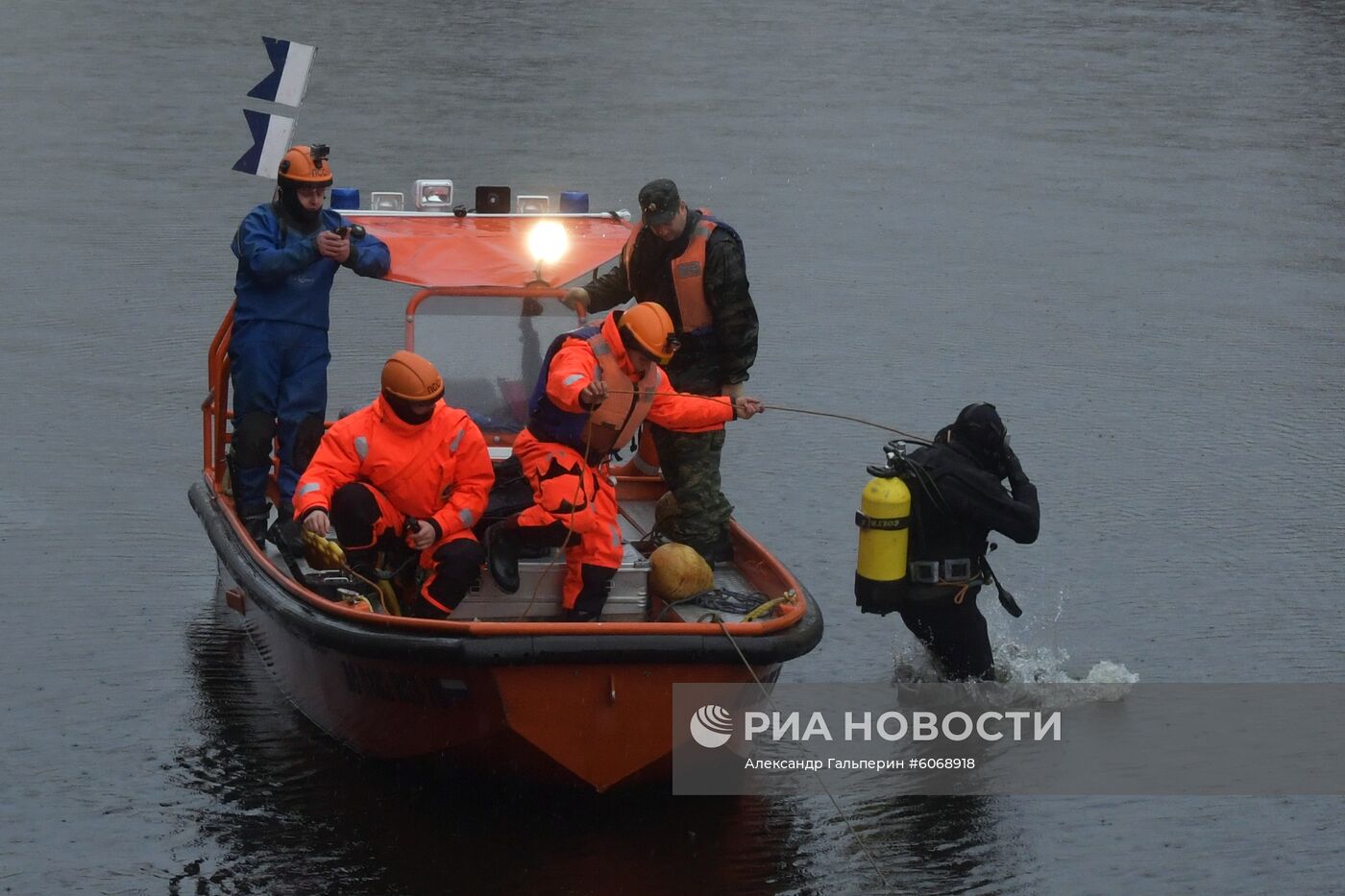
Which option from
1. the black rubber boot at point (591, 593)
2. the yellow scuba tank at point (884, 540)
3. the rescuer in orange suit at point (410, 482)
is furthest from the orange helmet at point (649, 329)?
the yellow scuba tank at point (884, 540)

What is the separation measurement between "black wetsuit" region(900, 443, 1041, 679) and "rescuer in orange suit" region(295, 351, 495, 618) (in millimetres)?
1670

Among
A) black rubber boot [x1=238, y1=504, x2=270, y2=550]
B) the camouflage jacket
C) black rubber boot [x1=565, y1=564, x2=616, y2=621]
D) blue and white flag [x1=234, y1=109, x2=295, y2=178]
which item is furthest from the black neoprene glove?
blue and white flag [x1=234, y1=109, x2=295, y2=178]

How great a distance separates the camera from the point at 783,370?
1366 centimetres

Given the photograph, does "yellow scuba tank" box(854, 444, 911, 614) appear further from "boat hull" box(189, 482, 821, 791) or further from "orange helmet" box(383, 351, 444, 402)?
"orange helmet" box(383, 351, 444, 402)

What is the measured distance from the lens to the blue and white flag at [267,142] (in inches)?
357

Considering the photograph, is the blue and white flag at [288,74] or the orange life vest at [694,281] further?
the blue and white flag at [288,74]

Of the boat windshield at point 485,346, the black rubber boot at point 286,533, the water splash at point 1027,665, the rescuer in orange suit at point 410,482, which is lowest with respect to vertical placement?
the water splash at point 1027,665

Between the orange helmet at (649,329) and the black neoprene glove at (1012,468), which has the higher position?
the orange helmet at (649,329)

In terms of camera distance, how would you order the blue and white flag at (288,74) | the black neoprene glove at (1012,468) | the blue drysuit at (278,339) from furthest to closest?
the blue and white flag at (288,74)
the blue drysuit at (278,339)
the black neoprene glove at (1012,468)

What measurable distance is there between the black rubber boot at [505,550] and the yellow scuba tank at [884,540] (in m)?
1.32

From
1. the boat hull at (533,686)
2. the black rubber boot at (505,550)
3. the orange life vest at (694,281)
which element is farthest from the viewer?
the orange life vest at (694,281)

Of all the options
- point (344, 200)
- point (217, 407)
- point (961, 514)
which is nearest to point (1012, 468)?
point (961, 514)


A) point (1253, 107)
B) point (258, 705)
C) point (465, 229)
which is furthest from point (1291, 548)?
point (1253, 107)

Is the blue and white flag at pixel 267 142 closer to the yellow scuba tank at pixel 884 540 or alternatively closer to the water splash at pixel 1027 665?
the yellow scuba tank at pixel 884 540
